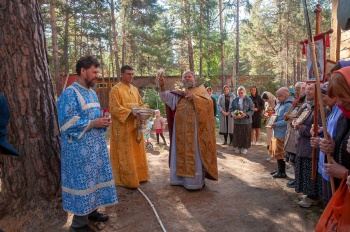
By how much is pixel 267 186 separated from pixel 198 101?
78.4 inches

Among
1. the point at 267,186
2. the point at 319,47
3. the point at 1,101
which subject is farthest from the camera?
the point at 267,186

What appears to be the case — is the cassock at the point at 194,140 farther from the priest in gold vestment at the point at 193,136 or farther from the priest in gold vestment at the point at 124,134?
the priest in gold vestment at the point at 124,134

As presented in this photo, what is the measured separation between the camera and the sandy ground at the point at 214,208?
11.0ft

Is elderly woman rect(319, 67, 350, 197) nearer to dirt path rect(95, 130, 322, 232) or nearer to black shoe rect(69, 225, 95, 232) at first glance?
dirt path rect(95, 130, 322, 232)

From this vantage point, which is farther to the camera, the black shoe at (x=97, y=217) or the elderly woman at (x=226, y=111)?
the elderly woman at (x=226, y=111)

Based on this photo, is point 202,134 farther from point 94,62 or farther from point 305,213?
point 94,62

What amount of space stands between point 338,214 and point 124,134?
3.27 meters

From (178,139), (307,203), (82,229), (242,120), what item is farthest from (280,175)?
(82,229)

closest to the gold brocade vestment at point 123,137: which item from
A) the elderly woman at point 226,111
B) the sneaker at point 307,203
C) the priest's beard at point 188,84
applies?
the priest's beard at point 188,84

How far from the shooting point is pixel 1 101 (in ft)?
4.41

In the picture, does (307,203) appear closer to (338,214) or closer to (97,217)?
(338,214)

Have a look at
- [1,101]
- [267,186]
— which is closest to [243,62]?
[267,186]

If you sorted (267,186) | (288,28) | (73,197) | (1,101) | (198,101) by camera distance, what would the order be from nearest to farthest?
→ 1. (1,101)
2. (73,197)
3. (198,101)
4. (267,186)
5. (288,28)

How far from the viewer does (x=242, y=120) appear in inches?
294
